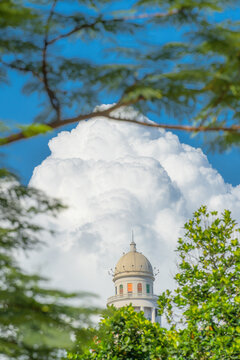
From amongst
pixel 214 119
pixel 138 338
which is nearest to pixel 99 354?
pixel 138 338

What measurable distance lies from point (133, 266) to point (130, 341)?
49.6m

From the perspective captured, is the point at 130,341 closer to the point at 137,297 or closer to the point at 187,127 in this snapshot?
the point at 187,127

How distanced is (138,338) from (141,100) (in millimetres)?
5671

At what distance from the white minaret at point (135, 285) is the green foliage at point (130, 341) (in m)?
48.2

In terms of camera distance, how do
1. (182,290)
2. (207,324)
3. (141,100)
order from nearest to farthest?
1. (141,100)
2. (207,324)
3. (182,290)

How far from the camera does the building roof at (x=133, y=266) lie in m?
57.0

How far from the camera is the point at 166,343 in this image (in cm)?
821

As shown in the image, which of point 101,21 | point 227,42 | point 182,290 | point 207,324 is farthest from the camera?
point 182,290

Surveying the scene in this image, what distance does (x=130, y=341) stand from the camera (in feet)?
27.2

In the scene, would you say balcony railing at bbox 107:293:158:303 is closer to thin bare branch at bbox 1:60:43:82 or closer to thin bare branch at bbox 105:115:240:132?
thin bare branch at bbox 1:60:43:82

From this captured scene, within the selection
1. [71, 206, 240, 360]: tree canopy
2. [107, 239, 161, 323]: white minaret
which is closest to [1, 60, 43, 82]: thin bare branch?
[71, 206, 240, 360]: tree canopy

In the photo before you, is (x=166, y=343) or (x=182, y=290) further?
(x=182, y=290)

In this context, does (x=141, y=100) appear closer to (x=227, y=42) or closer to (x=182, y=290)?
(x=227, y=42)

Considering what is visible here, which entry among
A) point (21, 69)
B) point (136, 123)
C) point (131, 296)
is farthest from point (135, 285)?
point (136, 123)
